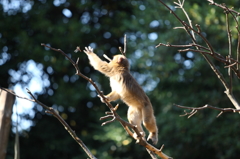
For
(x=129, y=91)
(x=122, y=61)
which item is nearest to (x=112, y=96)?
(x=129, y=91)

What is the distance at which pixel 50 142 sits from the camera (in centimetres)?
826

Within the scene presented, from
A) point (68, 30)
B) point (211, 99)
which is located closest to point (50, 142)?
point (68, 30)

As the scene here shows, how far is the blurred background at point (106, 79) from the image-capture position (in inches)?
278

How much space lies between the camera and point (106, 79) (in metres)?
7.99

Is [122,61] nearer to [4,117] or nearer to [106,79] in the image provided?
[4,117]

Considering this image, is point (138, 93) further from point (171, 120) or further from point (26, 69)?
point (26, 69)

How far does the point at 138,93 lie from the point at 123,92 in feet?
0.55

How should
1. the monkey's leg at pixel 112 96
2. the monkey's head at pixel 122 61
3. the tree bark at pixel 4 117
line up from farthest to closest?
the monkey's head at pixel 122 61 < the monkey's leg at pixel 112 96 < the tree bark at pixel 4 117

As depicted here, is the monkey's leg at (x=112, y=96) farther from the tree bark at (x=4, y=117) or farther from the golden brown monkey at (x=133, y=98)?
the tree bark at (x=4, y=117)

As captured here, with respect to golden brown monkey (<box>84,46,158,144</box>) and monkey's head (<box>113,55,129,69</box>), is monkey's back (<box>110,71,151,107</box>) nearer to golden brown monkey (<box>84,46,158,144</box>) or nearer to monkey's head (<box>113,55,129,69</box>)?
golden brown monkey (<box>84,46,158,144</box>)

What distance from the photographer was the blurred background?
23.1ft

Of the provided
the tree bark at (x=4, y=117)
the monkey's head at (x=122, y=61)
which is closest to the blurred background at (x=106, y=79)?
the monkey's head at (x=122, y=61)

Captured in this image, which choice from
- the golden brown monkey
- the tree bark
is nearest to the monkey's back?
the golden brown monkey

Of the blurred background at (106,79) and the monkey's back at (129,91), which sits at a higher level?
the blurred background at (106,79)
